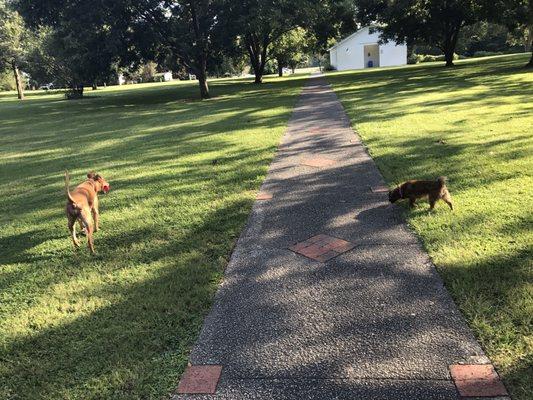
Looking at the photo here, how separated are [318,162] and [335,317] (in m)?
4.96

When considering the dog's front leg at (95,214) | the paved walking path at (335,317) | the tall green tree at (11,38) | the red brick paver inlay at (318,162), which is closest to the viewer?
the paved walking path at (335,317)

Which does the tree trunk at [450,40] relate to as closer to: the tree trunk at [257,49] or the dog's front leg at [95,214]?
the tree trunk at [257,49]

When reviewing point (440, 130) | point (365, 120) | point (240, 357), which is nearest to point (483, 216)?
point (240, 357)

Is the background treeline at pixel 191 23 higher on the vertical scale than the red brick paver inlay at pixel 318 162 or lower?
higher

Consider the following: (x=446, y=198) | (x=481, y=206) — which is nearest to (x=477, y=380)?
(x=446, y=198)

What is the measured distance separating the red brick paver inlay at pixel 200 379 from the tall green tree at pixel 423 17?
31034mm

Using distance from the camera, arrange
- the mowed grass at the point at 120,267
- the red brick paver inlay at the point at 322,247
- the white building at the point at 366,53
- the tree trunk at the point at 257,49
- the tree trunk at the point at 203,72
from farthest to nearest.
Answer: the white building at the point at 366,53, the tree trunk at the point at 257,49, the tree trunk at the point at 203,72, the red brick paver inlay at the point at 322,247, the mowed grass at the point at 120,267

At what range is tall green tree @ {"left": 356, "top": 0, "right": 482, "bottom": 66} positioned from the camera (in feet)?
98.2

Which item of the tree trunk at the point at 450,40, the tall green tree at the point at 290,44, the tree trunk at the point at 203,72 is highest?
the tall green tree at the point at 290,44

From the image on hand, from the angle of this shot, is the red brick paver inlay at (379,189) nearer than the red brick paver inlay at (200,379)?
No

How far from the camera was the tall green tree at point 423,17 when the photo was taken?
2994cm

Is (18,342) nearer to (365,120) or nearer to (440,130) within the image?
(440,130)

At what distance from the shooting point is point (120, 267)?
434 cm

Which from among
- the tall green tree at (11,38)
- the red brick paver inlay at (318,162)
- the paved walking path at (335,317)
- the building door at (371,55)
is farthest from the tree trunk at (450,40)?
the tall green tree at (11,38)
